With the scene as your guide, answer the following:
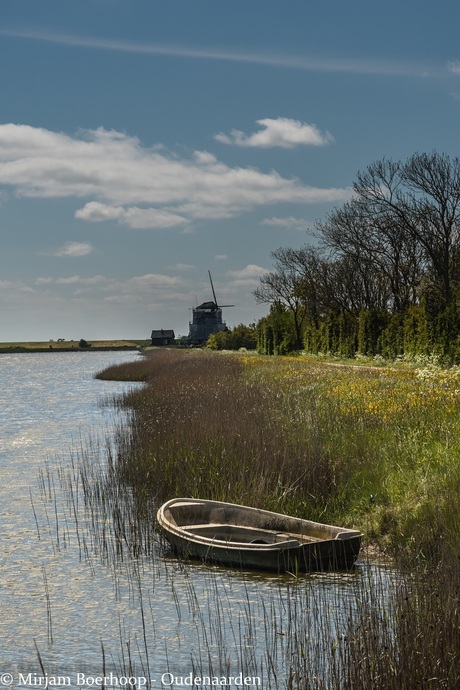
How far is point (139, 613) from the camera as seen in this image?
1052 cm

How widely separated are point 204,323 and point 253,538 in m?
149

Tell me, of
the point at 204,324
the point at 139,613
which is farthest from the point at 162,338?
Answer: the point at 139,613

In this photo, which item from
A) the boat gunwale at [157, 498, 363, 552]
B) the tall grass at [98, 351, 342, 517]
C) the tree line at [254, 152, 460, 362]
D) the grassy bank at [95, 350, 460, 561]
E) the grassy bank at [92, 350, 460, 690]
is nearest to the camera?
the grassy bank at [92, 350, 460, 690]

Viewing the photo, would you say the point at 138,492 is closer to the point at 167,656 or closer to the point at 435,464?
the point at 435,464

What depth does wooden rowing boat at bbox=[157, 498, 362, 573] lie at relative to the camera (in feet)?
36.8

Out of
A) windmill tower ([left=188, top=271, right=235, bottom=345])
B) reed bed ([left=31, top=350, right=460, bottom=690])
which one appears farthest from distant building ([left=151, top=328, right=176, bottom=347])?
reed bed ([left=31, top=350, right=460, bottom=690])

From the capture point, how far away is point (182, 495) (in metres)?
15.3

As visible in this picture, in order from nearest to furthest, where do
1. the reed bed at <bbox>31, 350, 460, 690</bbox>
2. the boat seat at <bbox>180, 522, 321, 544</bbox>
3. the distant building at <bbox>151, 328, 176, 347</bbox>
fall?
the reed bed at <bbox>31, 350, 460, 690</bbox> → the boat seat at <bbox>180, 522, 321, 544</bbox> → the distant building at <bbox>151, 328, 176, 347</bbox>

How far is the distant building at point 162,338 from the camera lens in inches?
7568

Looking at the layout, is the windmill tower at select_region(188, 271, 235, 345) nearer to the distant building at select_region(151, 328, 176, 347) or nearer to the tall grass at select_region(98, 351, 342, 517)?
the distant building at select_region(151, 328, 176, 347)

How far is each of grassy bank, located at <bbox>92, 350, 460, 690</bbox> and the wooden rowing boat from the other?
2.48 ft

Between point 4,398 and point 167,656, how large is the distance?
45914 millimetres

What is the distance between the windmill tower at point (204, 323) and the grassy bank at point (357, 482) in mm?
136997

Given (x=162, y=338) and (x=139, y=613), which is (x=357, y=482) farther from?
(x=162, y=338)
